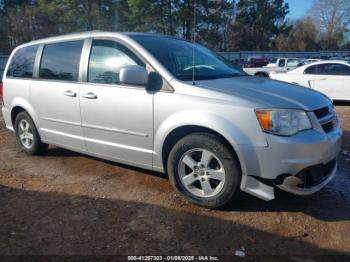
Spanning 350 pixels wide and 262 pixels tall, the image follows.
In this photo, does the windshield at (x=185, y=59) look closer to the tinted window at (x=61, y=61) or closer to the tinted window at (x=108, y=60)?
the tinted window at (x=108, y=60)

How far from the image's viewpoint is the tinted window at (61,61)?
500 cm

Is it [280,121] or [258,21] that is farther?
[258,21]

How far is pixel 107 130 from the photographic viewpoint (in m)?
4.62

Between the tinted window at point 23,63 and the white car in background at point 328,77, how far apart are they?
912cm

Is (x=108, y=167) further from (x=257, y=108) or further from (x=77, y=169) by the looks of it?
(x=257, y=108)

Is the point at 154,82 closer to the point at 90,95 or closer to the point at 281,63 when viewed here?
the point at 90,95

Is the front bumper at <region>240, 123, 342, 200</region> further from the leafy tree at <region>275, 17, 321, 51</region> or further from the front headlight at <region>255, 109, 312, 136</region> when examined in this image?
the leafy tree at <region>275, 17, 321, 51</region>

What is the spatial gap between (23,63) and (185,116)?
3.27m

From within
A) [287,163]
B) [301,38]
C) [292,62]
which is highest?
[301,38]

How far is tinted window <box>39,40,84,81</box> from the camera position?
5.00 m

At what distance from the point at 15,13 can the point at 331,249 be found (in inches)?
1709

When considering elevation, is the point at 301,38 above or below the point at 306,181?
above

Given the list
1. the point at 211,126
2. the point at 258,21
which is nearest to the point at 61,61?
the point at 211,126

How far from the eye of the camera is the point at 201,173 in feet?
13.1
